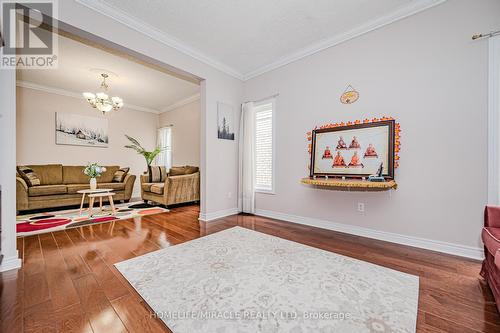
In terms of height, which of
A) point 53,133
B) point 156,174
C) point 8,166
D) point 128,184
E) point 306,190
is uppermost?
point 53,133

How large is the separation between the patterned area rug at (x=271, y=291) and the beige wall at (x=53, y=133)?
16.9 feet

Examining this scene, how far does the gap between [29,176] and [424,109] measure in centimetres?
716

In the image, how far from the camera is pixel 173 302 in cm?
142

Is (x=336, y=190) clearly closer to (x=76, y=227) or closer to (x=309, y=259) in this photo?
(x=309, y=259)

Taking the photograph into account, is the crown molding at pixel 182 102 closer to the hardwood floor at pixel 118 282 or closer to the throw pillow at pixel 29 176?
the throw pillow at pixel 29 176

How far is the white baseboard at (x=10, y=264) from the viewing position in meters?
1.83

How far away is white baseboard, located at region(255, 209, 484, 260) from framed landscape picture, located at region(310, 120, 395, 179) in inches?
30.7

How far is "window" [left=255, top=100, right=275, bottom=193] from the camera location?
3.93 meters

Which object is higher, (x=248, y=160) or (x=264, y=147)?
(x=264, y=147)

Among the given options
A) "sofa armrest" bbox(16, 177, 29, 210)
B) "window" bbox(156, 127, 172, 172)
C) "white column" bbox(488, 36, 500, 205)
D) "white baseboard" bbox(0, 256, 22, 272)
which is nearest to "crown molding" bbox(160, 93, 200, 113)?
"window" bbox(156, 127, 172, 172)

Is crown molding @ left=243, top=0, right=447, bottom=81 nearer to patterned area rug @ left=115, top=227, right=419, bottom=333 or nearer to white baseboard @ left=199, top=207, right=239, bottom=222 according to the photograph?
white baseboard @ left=199, top=207, right=239, bottom=222

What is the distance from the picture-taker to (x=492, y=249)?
1406 millimetres

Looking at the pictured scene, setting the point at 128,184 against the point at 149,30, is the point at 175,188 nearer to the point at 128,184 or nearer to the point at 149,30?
the point at 128,184

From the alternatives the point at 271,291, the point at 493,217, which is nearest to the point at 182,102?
the point at 271,291
